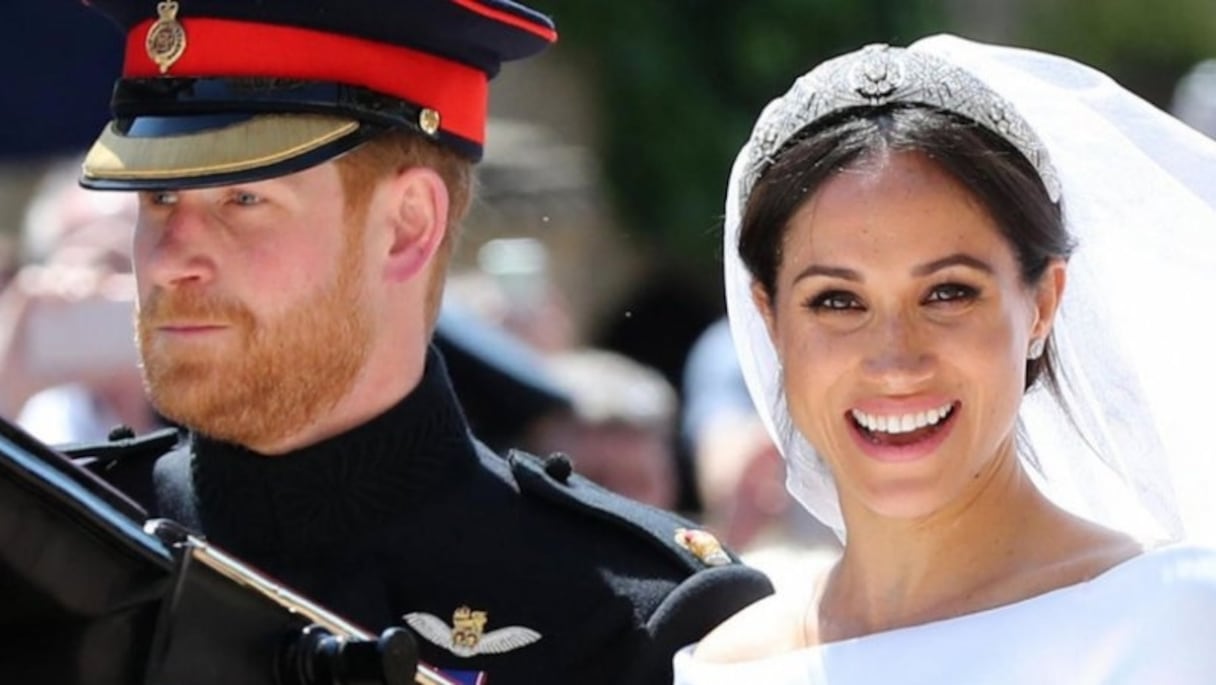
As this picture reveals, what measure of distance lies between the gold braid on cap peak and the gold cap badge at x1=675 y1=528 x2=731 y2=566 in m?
0.57

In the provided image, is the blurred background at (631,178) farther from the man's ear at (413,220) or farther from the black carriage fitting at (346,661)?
the black carriage fitting at (346,661)

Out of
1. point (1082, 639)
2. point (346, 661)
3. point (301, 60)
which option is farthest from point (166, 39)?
point (1082, 639)

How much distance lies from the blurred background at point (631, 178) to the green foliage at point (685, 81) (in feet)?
0.04

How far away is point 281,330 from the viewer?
3.81m

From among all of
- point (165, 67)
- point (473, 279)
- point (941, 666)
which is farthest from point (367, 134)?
point (473, 279)

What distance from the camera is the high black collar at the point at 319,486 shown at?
390cm

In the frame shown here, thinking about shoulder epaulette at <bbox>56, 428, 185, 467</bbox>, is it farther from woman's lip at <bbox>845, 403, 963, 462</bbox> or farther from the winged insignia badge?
woman's lip at <bbox>845, 403, 963, 462</bbox>

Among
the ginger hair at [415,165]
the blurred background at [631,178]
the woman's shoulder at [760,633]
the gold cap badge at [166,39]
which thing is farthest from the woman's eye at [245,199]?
the blurred background at [631,178]

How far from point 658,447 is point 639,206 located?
8924 millimetres

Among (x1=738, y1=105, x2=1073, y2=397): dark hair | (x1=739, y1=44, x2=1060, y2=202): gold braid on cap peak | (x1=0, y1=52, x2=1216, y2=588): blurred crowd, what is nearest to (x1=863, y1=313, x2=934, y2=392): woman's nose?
(x1=738, y1=105, x2=1073, y2=397): dark hair

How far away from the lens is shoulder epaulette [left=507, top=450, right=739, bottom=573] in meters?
4.00

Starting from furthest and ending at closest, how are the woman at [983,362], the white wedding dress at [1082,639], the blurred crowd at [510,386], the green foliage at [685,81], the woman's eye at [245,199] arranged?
the green foliage at [685,81] < the blurred crowd at [510,386] < the woman's eye at [245,199] < the woman at [983,362] < the white wedding dress at [1082,639]

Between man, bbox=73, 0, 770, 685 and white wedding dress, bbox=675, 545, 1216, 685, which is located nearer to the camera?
white wedding dress, bbox=675, 545, 1216, 685

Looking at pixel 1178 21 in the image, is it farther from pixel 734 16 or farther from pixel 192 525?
pixel 192 525
